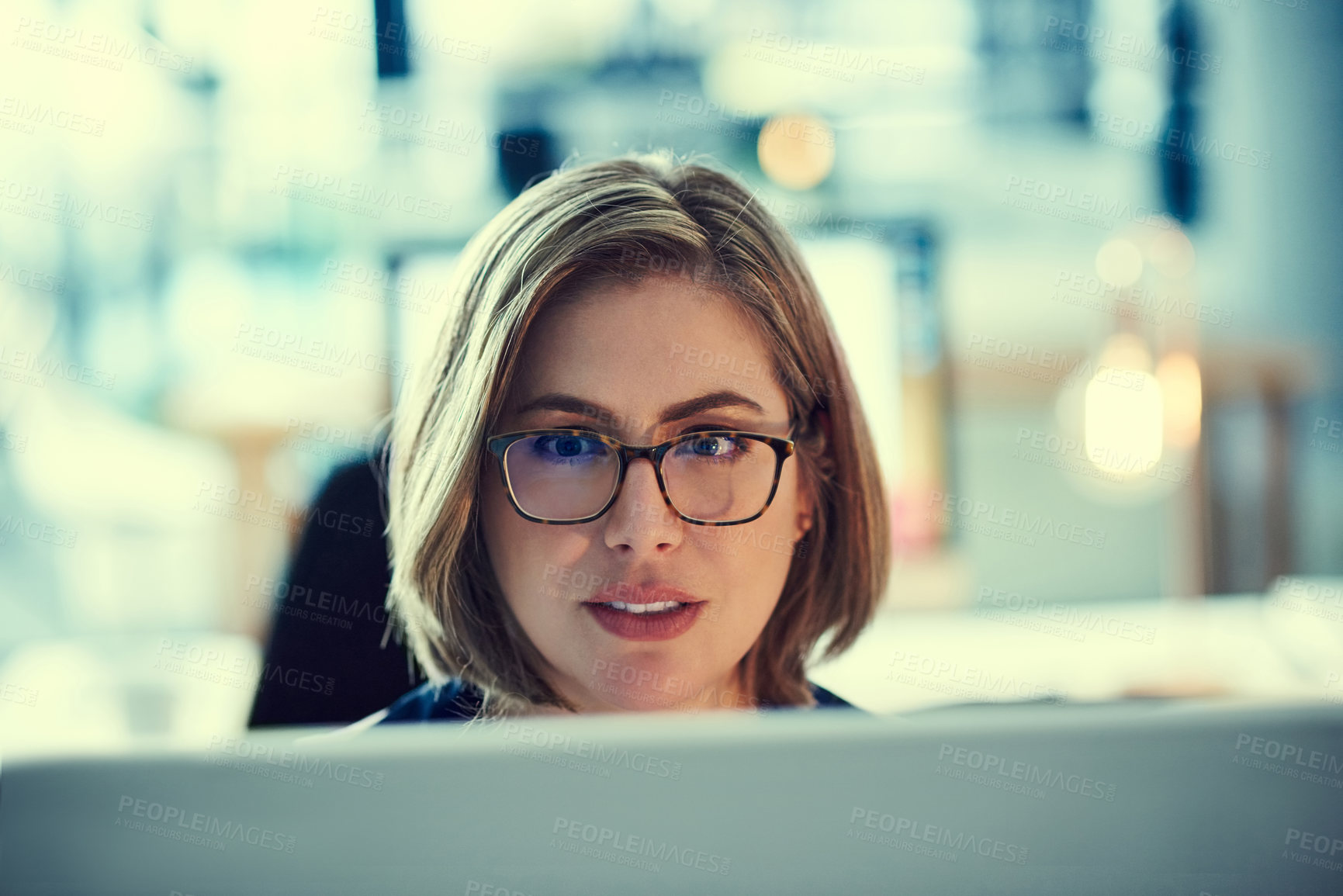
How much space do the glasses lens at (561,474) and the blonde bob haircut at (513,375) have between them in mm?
44

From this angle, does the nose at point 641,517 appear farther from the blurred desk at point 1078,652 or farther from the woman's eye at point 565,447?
the blurred desk at point 1078,652

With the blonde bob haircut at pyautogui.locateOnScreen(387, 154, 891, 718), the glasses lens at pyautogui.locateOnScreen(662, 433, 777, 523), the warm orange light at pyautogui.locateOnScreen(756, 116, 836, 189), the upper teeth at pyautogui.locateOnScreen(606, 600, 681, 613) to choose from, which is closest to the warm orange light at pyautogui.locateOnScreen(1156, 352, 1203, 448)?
the warm orange light at pyautogui.locateOnScreen(756, 116, 836, 189)

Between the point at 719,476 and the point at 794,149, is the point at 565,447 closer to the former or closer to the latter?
the point at 719,476

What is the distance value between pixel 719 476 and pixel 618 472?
0.34 feet

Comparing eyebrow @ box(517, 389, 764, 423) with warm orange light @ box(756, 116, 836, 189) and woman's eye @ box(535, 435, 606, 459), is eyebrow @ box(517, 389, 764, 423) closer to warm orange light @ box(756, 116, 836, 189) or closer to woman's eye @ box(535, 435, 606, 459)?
woman's eye @ box(535, 435, 606, 459)

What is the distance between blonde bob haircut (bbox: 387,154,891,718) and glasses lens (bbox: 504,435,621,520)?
4cm

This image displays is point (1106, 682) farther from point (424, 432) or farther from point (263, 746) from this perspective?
point (263, 746)

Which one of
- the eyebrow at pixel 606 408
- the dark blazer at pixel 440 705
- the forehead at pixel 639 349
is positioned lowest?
the dark blazer at pixel 440 705

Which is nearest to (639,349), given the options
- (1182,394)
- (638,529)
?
(638,529)

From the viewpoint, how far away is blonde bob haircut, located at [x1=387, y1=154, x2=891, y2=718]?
2.90ft

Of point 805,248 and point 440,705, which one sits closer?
point 440,705

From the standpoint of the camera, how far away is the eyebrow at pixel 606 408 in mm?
834

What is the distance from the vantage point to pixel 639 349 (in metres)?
0.85

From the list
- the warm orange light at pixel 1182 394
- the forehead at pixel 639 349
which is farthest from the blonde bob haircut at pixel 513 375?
the warm orange light at pixel 1182 394
